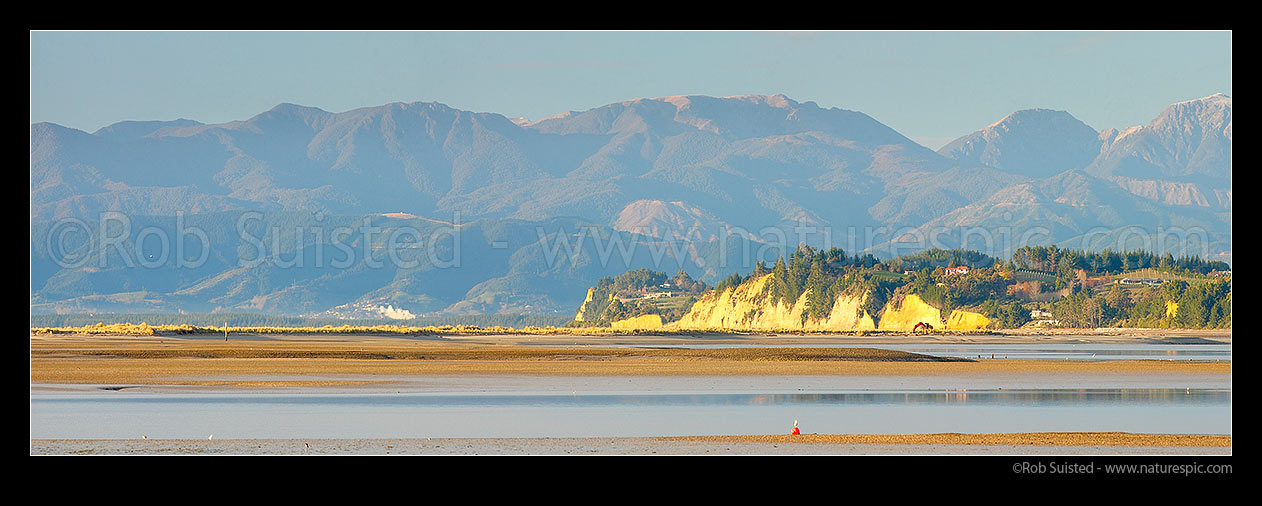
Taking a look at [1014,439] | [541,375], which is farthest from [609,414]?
[541,375]

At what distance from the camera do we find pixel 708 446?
2777cm

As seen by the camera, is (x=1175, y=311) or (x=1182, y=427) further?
(x=1175, y=311)

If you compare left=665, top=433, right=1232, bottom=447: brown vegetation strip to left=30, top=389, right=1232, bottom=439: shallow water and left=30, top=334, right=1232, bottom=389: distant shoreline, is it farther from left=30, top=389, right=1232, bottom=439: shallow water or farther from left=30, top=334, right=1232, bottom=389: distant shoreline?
left=30, top=334, right=1232, bottom=389: distant shoreline

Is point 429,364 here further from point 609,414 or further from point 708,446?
point 708,446

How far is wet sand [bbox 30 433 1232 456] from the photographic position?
86.9ft

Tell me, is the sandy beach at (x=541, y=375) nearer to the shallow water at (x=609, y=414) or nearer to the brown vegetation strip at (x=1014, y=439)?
the brown vegetation strip at (x=1014, y=439)

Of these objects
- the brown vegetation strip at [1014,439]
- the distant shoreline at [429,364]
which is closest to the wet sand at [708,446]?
the brown vegetation strip at [1014,439]

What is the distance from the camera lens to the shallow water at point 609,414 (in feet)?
102

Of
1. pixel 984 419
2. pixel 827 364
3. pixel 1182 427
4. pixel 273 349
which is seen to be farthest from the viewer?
pixel 273 349

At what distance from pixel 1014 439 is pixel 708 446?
612 centimetres

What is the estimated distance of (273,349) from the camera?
76.3 m

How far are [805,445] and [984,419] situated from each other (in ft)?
25.2
